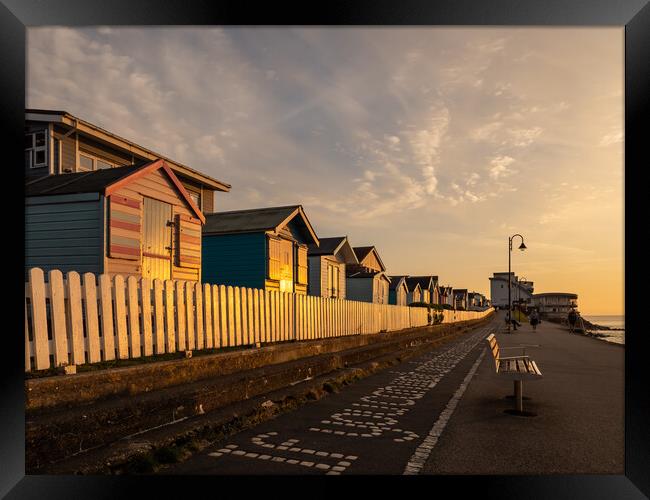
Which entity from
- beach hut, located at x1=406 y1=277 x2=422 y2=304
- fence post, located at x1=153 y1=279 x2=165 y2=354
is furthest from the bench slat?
beach hut, located at x1=406 y1=277 x2=422 y2=304

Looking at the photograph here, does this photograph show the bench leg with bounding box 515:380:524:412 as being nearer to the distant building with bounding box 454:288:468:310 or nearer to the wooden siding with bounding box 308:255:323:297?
the wooden siding with bounding box 308:255:323:297

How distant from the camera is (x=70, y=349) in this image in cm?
579

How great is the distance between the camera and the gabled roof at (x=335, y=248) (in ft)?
95.9

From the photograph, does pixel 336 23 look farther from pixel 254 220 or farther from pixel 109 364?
pixel 254 220

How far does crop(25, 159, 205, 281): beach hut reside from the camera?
467 inches

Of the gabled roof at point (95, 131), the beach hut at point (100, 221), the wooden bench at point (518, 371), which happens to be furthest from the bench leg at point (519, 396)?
the gabled roof at point (95, 131)

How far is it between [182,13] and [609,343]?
2380cm

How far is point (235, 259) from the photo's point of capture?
20.7m

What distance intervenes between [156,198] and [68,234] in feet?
8.62

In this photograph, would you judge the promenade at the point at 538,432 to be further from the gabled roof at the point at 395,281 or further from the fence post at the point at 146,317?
the gabled roof at the point at 395,281

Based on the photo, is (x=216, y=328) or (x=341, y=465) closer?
(x=341, y=465)

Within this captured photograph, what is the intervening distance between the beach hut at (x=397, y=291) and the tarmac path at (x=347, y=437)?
38565mm

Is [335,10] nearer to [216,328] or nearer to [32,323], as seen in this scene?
[32,323]

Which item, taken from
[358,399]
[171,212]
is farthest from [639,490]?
[171,212]
